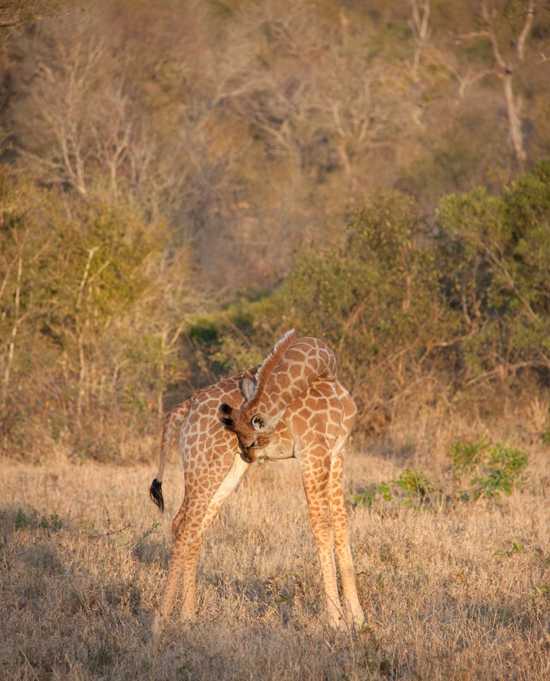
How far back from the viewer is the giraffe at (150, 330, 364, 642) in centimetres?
628

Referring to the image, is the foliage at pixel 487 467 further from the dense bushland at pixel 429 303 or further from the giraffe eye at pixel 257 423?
the giraffe eye at pixel 257 423

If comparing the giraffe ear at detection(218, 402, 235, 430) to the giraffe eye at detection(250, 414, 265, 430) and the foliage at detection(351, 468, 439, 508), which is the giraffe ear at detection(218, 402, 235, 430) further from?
the foliage at detection(351, 468, 439, 508)

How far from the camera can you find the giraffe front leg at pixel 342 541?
20.7 ft

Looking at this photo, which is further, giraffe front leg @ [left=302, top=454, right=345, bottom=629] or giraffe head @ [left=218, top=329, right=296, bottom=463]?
giraffe front leg @ [left=302, top=454, right=345, bottom=629]

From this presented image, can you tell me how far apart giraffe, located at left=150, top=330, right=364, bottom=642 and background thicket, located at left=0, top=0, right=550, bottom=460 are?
6.24m

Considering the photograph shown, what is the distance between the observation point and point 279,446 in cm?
655

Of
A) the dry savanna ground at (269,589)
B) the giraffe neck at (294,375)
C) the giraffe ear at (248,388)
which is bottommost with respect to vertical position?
the dry savanna ground at (269,589)

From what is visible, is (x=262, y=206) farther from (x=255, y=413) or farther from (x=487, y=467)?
(x=255, y=413)

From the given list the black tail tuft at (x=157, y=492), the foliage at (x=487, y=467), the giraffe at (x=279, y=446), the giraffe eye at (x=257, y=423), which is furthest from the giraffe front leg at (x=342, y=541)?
the foliage at (x=487, y=467)

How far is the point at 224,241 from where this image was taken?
30.2 metres

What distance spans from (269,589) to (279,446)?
1.06 metres

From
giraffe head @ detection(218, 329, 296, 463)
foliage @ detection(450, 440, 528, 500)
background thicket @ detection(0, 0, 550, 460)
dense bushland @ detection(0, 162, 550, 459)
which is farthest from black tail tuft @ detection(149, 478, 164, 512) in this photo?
dense bushland @ detection(0, 162, 550, 459)

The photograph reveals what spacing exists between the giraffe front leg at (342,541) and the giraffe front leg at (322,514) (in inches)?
3.1

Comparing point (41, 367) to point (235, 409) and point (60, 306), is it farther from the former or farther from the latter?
point (235, 409)
